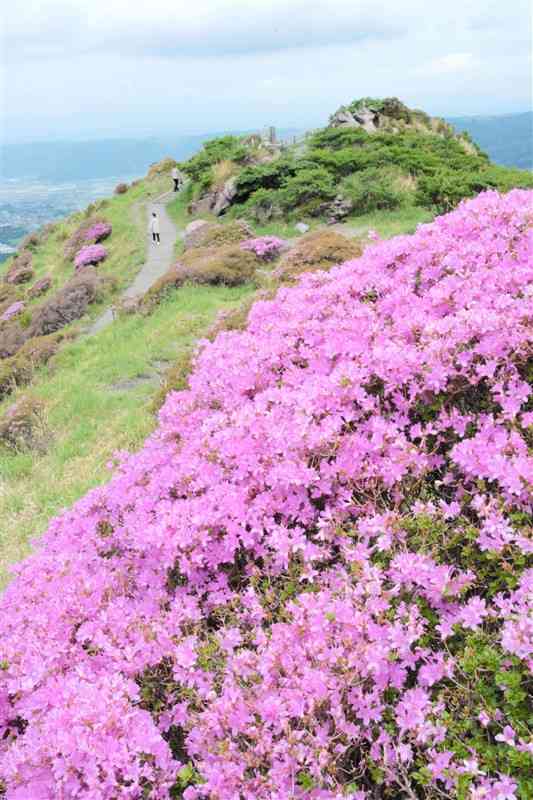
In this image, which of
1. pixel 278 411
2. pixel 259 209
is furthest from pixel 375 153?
pixel 278 411

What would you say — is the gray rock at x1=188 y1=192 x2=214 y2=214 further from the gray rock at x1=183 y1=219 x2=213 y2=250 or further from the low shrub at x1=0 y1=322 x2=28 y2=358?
the low shrub at x1=0 y1=322 x2=28 y2=358

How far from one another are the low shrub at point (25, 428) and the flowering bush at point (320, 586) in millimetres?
7802

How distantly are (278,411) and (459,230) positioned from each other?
2.43 meters

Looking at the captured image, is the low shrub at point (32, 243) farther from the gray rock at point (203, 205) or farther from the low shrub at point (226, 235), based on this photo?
the low shrub at point (226, 235)

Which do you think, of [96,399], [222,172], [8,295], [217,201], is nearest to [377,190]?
[217,201]

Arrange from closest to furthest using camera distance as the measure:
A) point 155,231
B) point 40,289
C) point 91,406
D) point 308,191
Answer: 1. point 91,406
2. point 308,191
3. point 155,231
4. point 40,289

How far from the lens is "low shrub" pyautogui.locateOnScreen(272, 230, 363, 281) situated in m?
14.3

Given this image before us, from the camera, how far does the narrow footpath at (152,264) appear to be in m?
23.7

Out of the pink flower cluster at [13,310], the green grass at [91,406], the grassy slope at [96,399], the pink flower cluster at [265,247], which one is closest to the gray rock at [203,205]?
the pink flower cluster at [13,310]

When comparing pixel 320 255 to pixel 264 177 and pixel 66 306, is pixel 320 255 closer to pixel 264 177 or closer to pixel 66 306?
pixel 66 306

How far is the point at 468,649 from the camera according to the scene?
2.57 m

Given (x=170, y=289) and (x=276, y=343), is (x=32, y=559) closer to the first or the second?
(x=276, y=343)

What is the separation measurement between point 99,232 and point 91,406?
2937 centimetres

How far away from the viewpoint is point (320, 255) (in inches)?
574
